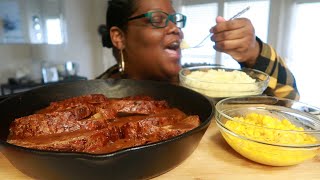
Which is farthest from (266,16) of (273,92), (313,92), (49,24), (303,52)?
(49,24)

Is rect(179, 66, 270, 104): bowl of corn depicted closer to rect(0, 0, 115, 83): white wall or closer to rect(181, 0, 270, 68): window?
rect(181, 0, 270, 68): window

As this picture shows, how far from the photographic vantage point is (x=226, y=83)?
2.59ft

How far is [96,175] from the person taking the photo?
38 cm

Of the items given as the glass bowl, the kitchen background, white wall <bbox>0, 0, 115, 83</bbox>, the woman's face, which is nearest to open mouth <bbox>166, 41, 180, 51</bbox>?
the woman's face

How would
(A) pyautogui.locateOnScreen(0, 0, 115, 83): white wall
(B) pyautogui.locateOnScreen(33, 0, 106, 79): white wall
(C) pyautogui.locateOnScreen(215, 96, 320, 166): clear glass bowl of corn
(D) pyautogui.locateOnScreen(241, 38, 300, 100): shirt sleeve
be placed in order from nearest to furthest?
(C) pyautogui.locateOnScreen(215, 96, 320, 166): clear glass bowl of corn
(D) pyautogui.locateOnScreen(241, 38, 300, 100): shirt sleeve
(A) pyautogui.locateOnScreen(0, 0, 115, 83): white wall
(B) pyautogui.locateOnScreen(33, 0, 106, 79): white wall

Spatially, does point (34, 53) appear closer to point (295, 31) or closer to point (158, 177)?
point (295, 31)

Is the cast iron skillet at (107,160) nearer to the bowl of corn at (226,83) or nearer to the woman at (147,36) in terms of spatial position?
the bowl of corn at (226,83)

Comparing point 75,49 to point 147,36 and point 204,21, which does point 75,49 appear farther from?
point 147,36

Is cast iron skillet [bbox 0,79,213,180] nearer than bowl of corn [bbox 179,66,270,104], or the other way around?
cast iron skillet [bbox 0,79,213,180]

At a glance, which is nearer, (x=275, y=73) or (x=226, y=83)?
(x=226, y=83)

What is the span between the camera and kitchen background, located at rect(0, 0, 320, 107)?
2.92 metres

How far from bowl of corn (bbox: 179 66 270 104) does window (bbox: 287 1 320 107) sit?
228 centimetres

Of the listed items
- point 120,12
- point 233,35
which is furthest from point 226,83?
point 120,12

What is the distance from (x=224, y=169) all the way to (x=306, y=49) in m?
2.93
